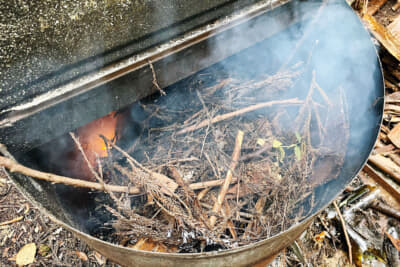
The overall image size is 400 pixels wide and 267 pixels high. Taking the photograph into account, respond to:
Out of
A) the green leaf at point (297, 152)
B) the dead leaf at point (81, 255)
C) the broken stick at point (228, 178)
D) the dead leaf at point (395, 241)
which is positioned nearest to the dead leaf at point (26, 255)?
the dead leaf at point (81, 255)

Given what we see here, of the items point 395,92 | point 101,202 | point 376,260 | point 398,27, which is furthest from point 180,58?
point 398,27

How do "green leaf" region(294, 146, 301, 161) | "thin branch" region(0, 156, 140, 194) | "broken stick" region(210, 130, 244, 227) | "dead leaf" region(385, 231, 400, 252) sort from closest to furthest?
"thin branch" region(0, 156, 140, 194) → "broken stick" region(210, 130, 244, 227) → "green leaf" region(294, 146, 301, 161) → "dead leaf" region(385, 231, 400, 252)

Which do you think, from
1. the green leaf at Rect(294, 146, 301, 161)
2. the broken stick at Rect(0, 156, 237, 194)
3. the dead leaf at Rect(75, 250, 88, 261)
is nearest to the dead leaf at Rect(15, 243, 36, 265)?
the dead leaf at Rect(75, 250, 88, 261)

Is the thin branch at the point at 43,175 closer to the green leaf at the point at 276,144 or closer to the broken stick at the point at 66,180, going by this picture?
the broken stick at the point at 66,180

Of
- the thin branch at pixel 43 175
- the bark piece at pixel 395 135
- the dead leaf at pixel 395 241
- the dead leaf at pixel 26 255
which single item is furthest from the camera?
the bark piece at pixel 395 135

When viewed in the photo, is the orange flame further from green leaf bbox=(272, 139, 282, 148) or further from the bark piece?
the bark piece

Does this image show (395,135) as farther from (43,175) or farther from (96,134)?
(43,175)

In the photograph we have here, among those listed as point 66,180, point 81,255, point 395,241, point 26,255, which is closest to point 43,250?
point 26,255

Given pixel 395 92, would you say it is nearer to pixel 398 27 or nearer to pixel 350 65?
pixel 398 27

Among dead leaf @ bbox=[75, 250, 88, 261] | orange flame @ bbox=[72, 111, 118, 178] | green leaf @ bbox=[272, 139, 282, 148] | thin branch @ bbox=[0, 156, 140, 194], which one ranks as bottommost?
dead leaf @ bbox=[75, 250, 88, 261]
